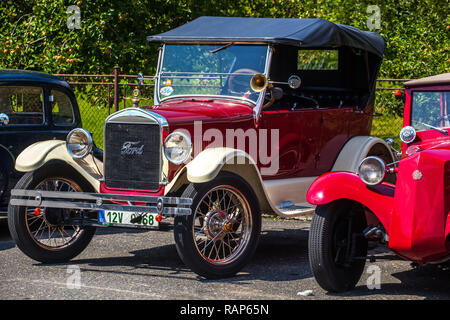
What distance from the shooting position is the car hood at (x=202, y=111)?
268 inches

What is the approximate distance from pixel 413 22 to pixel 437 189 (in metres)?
10.6

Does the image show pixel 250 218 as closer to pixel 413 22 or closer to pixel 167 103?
pixel 167 103

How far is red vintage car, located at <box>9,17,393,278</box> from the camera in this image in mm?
6438

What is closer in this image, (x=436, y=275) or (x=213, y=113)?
(x=436, y=275)

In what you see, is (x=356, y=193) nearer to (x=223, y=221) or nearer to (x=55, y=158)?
(x=223, y=221)

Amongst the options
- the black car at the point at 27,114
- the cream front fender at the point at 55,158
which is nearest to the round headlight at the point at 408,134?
the cream front fender at the point at 55,158

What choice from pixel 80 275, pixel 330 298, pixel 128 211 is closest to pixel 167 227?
pixel 128 211

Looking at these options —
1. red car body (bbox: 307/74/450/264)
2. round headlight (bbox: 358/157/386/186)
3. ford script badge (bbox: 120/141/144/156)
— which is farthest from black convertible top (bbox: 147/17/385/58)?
red car body (bbox: 307/74/450/264)

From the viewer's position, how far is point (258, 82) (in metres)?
7.22

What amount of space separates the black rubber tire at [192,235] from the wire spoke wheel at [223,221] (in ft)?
0.12

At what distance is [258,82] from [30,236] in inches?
97.1

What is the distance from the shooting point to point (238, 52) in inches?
299

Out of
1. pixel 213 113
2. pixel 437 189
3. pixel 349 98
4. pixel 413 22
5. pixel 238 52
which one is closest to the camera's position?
pixel 437 189

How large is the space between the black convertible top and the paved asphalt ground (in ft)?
6.80
